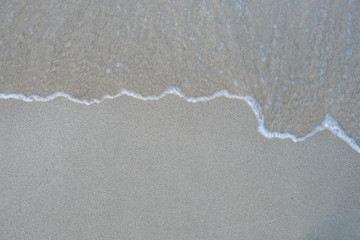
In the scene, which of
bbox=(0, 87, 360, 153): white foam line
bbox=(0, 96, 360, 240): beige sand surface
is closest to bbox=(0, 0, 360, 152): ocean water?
bbox=(0, 87, 360, 153): white foam line

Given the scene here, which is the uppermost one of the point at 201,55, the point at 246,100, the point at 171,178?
the point at 201,55

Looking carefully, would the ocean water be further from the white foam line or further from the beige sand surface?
the beige sand surface

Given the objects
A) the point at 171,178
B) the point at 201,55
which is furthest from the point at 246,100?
the point at 171,178

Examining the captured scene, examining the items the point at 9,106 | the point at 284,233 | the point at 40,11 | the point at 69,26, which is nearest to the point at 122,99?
the point at 69,26

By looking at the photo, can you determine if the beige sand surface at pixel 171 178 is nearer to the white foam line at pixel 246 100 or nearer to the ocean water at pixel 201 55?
the white foam line at pixel 246 100

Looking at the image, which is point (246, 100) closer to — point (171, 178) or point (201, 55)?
point (201, 55)

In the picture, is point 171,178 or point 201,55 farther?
point 201,55

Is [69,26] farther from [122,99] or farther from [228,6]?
[228,6]
